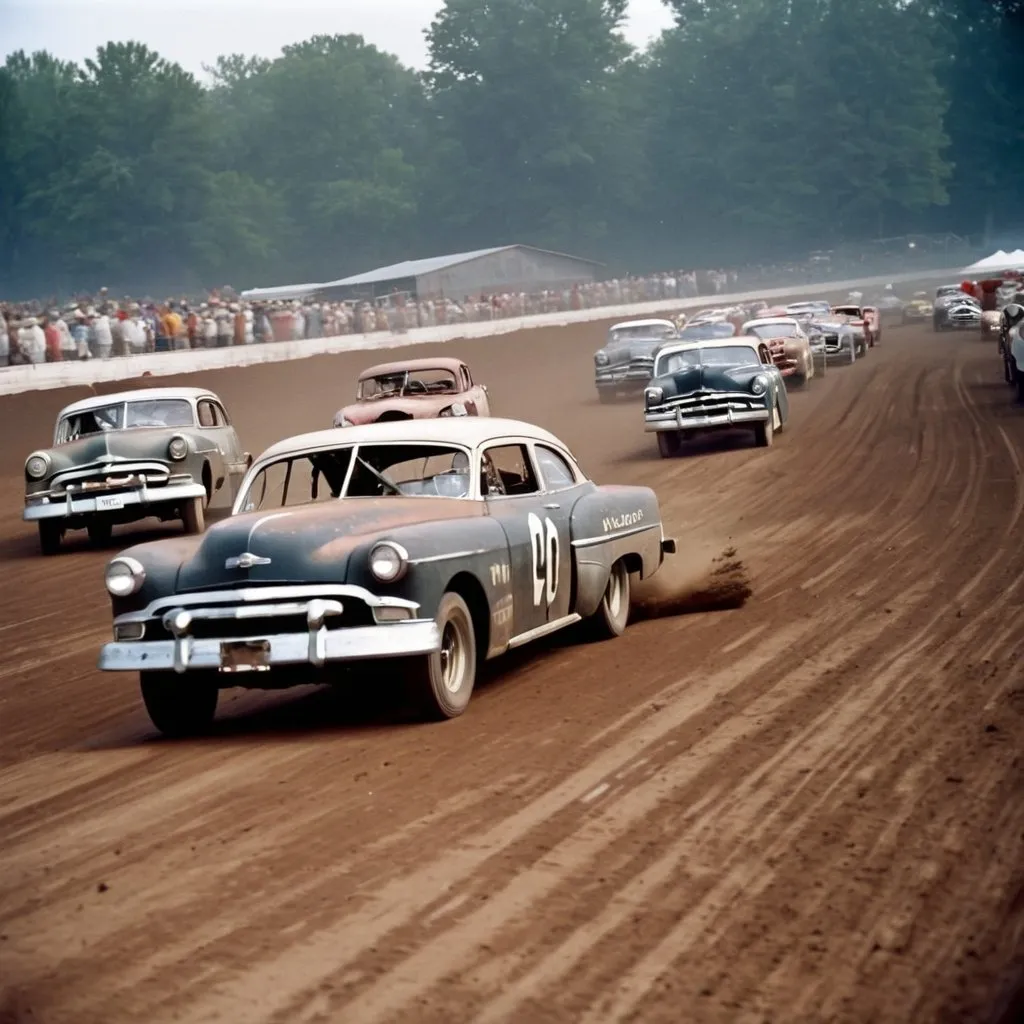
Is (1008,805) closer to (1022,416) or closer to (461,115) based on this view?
(1022,416)

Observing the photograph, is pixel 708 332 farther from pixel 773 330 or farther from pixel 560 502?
pixel 560 502

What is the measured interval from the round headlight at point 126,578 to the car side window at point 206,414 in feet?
36.7

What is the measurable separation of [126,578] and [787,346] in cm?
2730

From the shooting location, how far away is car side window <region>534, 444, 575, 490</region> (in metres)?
10.0

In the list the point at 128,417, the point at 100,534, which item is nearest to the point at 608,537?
the point at 128,417

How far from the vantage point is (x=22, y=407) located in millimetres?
30047

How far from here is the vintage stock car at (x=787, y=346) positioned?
112ft

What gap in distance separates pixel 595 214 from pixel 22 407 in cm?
9212

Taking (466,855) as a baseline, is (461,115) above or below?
above

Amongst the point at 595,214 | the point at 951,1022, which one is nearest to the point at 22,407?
the point at 951,1022

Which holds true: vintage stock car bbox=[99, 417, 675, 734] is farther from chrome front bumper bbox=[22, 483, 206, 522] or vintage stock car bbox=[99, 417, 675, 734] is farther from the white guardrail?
the white guardrail

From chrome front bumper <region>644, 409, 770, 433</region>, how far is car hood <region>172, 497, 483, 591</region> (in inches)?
616

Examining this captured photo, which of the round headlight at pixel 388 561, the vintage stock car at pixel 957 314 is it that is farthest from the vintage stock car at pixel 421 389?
the vintage stock car at pixel 957 314

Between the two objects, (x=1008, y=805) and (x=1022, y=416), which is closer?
(x=1008, y=805)
